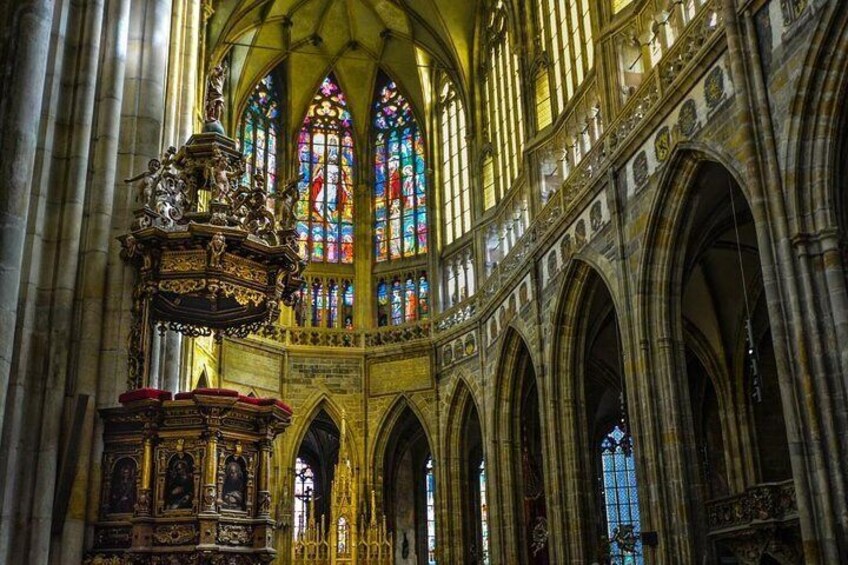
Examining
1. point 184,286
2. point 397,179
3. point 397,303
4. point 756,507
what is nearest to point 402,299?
point 397,303

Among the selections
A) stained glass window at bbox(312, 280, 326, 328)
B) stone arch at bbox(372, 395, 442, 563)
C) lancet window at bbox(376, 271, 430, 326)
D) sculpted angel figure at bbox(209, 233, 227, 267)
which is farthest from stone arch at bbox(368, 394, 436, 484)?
sculpted angel figure at bbox(209, 233, 227, 267)

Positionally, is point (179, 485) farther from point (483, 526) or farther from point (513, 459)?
point (483, 526)

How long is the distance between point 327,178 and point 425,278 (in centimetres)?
528

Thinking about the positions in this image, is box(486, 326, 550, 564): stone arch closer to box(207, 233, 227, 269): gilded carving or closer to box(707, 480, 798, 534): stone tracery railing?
box(707, 480, 798, 534): stone tracery railing

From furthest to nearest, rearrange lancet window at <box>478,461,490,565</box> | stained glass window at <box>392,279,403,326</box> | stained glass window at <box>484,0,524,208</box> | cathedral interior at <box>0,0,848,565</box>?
stained glass window at <box>392,279,403,326</box> < lancet window at <box>478,461,490,565</box> < stained glass window at <box>484,0,524,208</box> < cathedral interior at <box>0,0,848,565</box>

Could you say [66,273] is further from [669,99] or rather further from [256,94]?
[256,94]

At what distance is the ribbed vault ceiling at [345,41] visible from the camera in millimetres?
30141

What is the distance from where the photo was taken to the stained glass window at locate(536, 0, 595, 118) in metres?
21.8

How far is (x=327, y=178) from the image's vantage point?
111ft

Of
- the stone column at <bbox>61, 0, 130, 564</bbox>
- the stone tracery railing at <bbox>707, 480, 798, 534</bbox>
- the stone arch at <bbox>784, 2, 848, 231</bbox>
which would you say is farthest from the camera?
the stone tracery railing at <bbox>707, 480, 798, 534</bbox>

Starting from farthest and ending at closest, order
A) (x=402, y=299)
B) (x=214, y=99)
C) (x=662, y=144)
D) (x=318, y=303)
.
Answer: (x=402, y=299) → (x=318, y=303) → (x=662, y=144) → (x=214, y=99)

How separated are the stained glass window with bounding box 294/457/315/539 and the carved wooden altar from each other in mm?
21201

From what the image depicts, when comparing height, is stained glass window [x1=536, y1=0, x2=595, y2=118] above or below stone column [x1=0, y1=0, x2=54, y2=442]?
above

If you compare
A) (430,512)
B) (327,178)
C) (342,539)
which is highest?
(327,178)
